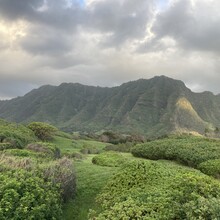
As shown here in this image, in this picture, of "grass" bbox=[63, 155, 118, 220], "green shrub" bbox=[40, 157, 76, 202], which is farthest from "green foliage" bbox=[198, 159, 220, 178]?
"green shrub" bbox=[40, 157, 76, 202]

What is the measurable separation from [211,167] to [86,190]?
702 centimetres

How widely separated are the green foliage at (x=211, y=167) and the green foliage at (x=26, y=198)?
896 cm

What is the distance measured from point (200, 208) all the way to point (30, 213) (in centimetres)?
492

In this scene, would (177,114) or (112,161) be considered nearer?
(112,161)

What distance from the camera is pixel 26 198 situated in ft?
32.1

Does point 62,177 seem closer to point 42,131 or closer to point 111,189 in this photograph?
point 111,189

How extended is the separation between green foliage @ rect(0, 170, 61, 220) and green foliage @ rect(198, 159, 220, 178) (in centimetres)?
896

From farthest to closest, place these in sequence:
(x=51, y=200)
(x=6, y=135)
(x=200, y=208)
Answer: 1. (x=6, y=135)
2. (x=51, y=200)
3. (x=200, y=208)

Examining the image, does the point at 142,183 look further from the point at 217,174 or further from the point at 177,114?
the point at 177,114

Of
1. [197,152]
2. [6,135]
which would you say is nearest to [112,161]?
[197,152]

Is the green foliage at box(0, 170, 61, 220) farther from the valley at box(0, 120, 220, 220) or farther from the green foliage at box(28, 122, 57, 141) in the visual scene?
the green foliage at box(28, 122, 57, 141)

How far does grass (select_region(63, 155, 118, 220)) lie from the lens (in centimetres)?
1294

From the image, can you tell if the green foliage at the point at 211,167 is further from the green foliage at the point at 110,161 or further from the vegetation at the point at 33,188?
the vegetation at the point at 33,188

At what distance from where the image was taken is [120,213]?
9.08m
